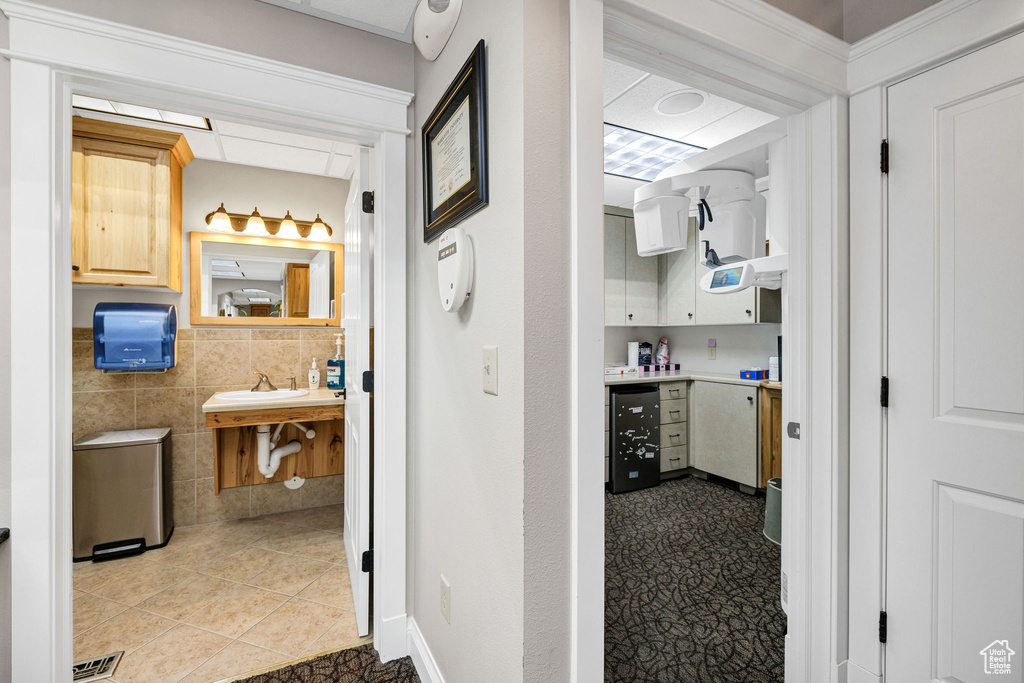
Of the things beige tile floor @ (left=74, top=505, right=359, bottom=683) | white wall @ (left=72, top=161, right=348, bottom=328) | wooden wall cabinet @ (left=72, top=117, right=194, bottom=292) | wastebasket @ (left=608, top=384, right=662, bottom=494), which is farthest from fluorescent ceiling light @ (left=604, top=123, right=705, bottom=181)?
beige tile floor @ (left=74, top=505, right=359, bottom=683)

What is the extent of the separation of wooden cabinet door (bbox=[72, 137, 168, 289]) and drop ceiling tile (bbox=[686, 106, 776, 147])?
3165 millimetres

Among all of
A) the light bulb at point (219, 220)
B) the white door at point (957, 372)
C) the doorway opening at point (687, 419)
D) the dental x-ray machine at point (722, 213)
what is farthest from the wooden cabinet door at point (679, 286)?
the light bulb at point (219, 220)

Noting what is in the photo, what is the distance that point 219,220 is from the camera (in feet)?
9.88

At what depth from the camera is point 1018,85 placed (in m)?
1.13

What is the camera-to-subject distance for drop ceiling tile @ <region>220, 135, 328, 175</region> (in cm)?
277

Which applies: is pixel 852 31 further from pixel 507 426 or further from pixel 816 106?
pixel 507 426

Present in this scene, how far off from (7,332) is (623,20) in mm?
1795

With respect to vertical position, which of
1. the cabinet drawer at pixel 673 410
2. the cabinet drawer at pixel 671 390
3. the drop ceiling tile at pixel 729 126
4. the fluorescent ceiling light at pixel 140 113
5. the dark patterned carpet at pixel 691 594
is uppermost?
the drop ceiling tile at pixel 729 126

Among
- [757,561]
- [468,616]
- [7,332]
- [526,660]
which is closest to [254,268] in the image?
[7,332]

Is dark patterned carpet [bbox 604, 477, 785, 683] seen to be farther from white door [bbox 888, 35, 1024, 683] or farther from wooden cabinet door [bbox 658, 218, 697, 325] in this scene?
wooden cabinet door [bbox 658, 218, 697, 325]

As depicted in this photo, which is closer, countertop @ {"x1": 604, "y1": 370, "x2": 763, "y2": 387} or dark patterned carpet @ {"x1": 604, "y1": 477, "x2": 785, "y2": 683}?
dark patterned carpet @ {"x1": 604, "y1": 477, "x2": 785, "y2": 683}

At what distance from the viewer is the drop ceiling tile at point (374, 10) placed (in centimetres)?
151

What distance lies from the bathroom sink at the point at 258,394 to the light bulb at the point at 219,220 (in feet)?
3.53

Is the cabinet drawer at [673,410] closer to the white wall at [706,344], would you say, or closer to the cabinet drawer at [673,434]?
the cabinet drawer at [673,434]
